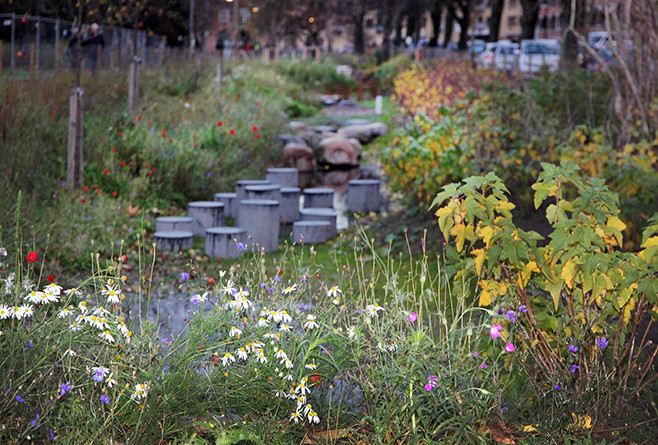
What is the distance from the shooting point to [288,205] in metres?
9.84

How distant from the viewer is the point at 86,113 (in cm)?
1099

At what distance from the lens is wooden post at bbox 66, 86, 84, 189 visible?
8.44 metres

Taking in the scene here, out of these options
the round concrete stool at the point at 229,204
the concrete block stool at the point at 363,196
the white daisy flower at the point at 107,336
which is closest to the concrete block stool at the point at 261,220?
the round concrete stool at the point at 229,204

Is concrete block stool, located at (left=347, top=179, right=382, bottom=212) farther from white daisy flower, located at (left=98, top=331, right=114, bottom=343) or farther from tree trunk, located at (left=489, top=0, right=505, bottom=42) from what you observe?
tree trunk, located at (left=489, top=0, right=505, bottom=42)

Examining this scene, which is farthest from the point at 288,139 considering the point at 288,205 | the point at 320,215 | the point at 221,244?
the point at 221,244

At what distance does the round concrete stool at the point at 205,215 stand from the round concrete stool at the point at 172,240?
0.85 m

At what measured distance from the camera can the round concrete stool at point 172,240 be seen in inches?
306

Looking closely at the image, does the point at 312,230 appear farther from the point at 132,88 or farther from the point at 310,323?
the point at 310,323

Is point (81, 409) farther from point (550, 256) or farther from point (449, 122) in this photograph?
point (449, 122)

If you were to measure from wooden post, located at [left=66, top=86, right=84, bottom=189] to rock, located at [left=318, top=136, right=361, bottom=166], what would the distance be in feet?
23.4

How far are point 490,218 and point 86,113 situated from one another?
847 cm

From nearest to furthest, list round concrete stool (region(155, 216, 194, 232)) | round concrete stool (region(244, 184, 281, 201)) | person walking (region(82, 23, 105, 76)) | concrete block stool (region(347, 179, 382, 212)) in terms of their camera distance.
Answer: round concrete stool (region(155, 216, 194, 232))
round concrete stool (region(244, 184, 281, 201))
concrete block stool (region(347, 179, 382, 212))
person walking (region(82, 23, 105, 76))

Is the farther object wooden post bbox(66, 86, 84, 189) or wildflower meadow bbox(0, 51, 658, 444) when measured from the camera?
wooden post bbox(66, 86, 84, 189)

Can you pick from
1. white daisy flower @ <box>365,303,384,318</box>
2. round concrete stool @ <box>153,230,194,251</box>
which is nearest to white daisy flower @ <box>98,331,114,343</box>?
white daisy flower @ <box>365,303,384,318</box>
